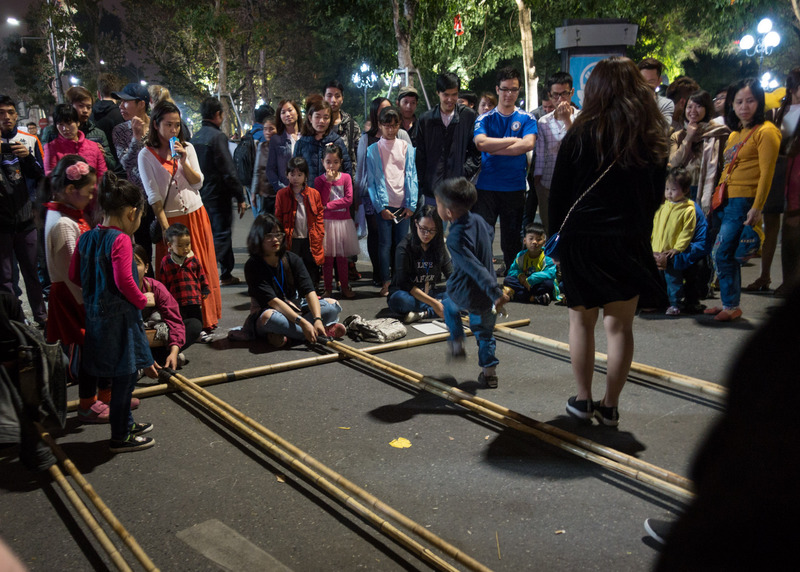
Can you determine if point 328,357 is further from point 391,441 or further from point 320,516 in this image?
point 320,516

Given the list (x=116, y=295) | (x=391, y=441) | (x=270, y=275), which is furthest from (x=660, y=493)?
(x=270, y=275)

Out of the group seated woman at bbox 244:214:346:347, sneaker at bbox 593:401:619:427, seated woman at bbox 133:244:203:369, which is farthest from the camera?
seated woman at bbox 244:214:346:347

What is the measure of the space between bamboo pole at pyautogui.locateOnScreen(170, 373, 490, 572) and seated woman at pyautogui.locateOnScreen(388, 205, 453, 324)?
2.38 m

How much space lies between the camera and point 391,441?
3.90m

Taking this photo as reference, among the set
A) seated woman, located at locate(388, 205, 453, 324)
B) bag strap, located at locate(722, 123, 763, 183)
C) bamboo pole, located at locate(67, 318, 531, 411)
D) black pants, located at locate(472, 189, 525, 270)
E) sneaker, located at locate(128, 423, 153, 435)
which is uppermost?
bag strap, located at locate(722, 123, 763, 183)

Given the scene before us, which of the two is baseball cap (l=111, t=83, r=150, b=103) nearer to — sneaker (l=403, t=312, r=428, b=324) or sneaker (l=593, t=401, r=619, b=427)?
sneaker (l=403, t=312, r=428, b=324)

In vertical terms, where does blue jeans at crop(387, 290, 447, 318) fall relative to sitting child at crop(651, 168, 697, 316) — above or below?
below

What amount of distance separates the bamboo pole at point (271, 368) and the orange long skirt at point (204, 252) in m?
1.28

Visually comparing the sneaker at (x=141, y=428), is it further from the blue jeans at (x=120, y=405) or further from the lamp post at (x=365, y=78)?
the lamp post at (x=365, y=78)

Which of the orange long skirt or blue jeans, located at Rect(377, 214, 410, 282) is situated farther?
blue jeans, located at Rect(377, 214, 410, 282)

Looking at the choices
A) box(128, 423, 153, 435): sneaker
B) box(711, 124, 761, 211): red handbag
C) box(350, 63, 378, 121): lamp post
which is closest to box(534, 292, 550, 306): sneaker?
box(711, 124, 761, 211): red handbag

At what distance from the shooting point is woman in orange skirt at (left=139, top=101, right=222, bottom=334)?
5.73m

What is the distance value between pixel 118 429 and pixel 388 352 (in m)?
2.42

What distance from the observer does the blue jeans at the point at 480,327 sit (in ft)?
15.0
